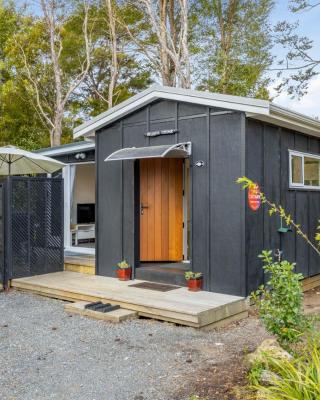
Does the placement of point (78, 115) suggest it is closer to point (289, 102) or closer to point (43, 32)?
point (43, 32)

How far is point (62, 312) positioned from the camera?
579cm

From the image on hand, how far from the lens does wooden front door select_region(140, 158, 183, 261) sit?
24.1 feet

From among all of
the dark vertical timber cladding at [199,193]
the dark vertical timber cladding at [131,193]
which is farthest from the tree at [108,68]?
the dark vertical timber cladding at [199,193]

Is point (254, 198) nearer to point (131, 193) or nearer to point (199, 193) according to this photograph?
point (199, 193)

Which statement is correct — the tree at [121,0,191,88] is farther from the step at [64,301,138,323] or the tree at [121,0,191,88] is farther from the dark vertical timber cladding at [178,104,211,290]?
the step at [64,301,138,323]

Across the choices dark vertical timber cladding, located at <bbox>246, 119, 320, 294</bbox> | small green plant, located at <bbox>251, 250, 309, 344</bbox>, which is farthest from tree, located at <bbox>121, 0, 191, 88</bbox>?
small green plant, located at <bbox>251, 250, 309, 344</bbox>

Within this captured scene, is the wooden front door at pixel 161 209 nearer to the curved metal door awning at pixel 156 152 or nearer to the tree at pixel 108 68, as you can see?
the curved metal door awning at pixel 156 152

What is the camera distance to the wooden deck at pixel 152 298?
5.05m

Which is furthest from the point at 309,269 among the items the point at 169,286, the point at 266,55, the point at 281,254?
the point at 266,55

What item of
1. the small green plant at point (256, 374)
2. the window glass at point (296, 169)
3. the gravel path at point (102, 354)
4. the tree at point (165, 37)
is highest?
the tree at point (165, 37)

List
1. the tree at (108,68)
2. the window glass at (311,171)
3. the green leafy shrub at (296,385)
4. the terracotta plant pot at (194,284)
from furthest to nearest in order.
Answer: the tree at (108,68) < the window glass at (311,171) < the terracotta plant pot at (194,284) < the green leafy shrub at (296,385)

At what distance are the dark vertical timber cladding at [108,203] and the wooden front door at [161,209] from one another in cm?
43

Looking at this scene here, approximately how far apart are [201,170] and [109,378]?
11.0 ft

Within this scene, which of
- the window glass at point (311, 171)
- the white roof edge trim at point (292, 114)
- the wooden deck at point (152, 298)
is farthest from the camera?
the window glass at point (311, 171)
